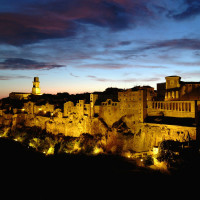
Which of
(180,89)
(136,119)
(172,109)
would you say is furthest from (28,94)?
(172,109)

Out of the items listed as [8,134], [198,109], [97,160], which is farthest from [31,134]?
[198,109]

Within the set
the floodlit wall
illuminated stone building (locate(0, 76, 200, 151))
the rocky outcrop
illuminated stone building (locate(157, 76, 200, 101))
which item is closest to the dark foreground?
the rocky outcrop

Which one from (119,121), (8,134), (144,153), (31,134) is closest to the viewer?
(144,153)

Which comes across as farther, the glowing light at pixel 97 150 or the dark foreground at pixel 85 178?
the glowing light at pixel 97 150

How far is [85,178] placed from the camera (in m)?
23.4

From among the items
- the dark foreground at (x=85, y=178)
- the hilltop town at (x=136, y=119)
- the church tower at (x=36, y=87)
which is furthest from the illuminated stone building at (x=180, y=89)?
the church tower at (x=36, y=87)

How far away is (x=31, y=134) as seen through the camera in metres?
40.6

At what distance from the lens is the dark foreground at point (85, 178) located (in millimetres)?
19453

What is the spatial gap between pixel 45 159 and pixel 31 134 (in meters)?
11.0

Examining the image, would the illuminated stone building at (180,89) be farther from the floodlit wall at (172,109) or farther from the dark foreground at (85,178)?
the dark foreground at (85,178)

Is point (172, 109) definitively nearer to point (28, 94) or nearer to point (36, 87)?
point (28, 94)

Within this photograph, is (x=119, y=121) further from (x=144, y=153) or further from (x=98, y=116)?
(x=144, y=153)

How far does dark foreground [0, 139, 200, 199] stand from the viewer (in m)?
19.5

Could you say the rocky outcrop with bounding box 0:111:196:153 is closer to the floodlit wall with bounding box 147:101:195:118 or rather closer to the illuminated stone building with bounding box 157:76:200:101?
the floodlit wall with bounding box 147:101:195:118
